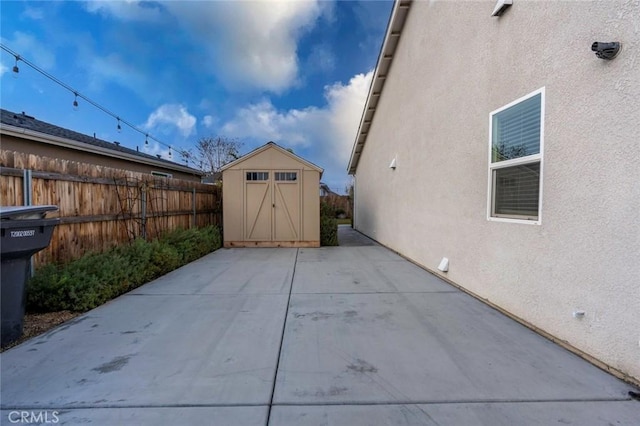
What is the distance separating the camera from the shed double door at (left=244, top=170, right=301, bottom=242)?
10234mm

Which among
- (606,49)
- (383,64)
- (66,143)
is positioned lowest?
(606,49)

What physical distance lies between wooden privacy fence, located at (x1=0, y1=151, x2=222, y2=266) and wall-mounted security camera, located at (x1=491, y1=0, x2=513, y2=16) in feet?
21.1

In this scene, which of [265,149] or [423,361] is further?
[265,149]

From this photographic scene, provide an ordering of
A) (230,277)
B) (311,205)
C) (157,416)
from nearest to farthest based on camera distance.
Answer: (157,416) → (230,277) → (311,205)

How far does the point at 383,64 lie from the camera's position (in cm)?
998

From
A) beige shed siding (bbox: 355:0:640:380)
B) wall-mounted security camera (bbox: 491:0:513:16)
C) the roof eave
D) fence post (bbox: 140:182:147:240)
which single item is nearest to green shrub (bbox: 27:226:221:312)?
fence post (bbox: 140:182:147:240)

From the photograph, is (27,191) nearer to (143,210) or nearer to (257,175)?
(143,210)

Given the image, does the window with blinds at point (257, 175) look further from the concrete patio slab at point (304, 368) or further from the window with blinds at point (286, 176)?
the concrete patio slab at point (304, 368)

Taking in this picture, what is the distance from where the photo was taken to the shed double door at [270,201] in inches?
403

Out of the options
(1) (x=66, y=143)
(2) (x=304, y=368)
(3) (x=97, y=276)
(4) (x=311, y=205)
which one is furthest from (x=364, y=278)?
(1) (x=66, y=143)

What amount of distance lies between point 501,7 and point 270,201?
773cm

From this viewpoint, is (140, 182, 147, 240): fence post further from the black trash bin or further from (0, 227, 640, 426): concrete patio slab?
the black trash bin

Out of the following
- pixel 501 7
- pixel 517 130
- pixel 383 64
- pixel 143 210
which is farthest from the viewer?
pixel 383 64

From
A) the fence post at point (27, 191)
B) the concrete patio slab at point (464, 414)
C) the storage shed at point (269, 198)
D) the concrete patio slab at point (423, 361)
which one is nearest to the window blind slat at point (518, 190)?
the concrete patio slab at point (423, 361)
